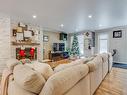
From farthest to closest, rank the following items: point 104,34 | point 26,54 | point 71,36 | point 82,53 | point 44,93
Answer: point 71,36 < point 82,53 < point 104,34 < point 26,54 < point 44,93

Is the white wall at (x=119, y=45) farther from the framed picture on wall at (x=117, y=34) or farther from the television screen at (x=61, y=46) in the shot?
the television screen at (x=61, y=46)

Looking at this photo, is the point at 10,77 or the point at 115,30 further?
the point at 115,30

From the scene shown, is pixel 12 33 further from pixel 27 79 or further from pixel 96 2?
pixel 27 79

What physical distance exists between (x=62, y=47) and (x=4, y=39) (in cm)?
551

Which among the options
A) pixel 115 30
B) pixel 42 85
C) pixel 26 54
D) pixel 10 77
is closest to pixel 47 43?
pixel 26 54

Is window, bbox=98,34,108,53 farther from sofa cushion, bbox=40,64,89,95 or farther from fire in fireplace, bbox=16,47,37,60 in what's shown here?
sofa cushion, bbox=40,64,89,95

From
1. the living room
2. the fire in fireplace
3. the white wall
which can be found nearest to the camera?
the living room

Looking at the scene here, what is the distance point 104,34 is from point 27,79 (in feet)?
26.0

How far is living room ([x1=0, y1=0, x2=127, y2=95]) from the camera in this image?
1391mm

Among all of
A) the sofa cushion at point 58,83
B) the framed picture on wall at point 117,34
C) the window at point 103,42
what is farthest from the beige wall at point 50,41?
the sofa cushion at point 58,83

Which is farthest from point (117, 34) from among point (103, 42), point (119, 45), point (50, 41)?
point (50, 41)

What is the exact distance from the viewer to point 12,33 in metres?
5.68

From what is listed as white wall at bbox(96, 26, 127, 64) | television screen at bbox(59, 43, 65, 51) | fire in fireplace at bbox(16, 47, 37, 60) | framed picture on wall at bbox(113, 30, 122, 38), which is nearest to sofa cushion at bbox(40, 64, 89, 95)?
fire in fireplace at bbox(16, 47, 37, 60)

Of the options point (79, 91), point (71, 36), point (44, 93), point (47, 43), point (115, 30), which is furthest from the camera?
point (71, 36)
